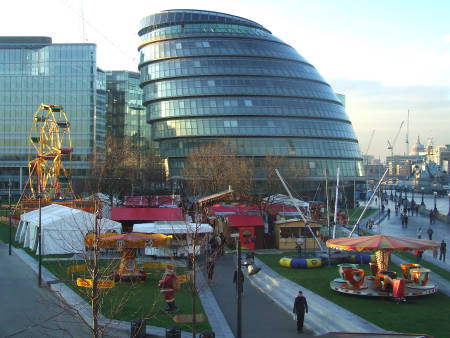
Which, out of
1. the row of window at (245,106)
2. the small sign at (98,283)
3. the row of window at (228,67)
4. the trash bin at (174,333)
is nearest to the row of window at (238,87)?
the row of window at (245,106)

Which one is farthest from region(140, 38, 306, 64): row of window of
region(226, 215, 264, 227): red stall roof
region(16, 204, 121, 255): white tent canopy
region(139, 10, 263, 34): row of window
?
region(16, 204, 121, 255): white tent canopy

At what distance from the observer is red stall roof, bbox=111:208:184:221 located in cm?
4156

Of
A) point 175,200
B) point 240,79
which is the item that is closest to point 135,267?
point 175,200

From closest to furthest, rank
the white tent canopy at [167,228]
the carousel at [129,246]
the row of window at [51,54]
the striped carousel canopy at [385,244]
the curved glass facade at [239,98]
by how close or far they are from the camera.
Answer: the striped carousel canopy at [385,244], the carousel at [129,246], the white tent canopy at [167,228], the curved glass facade at [239,98], the row of window at [51,54]

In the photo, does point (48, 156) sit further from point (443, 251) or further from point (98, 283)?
point (98, 283)

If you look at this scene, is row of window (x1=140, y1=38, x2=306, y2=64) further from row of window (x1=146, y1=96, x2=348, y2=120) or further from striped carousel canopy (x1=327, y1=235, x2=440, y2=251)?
striped carousel canopy (x1=327, y1=235, x2=440, y2=251)

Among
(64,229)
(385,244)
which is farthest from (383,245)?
(64,229)

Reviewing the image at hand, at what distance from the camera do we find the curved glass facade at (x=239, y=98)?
86.1 metres

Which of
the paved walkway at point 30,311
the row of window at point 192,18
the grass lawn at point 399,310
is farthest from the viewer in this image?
the row of window at point 192,18

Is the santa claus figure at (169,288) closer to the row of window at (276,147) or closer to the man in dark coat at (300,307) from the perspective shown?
the man in dark coat at (300,307)

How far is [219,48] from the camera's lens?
8981 cm

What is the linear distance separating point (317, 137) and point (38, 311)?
71.3 metres

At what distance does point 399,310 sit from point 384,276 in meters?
2.63

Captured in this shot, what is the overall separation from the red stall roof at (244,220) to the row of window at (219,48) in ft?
178
